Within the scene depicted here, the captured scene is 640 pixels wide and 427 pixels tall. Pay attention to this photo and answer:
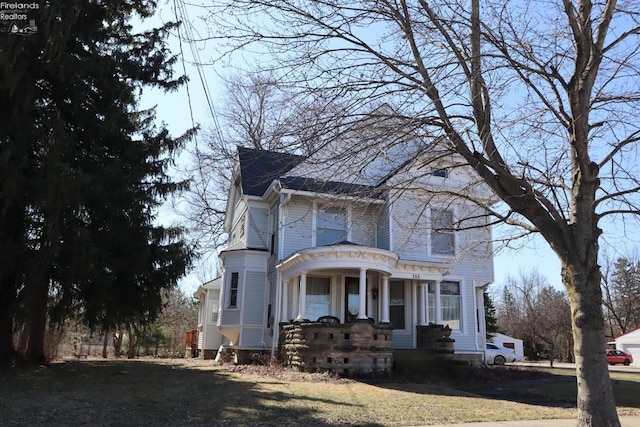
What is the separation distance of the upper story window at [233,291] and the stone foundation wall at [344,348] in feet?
16.1

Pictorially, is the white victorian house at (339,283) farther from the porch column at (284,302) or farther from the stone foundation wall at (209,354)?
the stone foundation wall at (209,354)

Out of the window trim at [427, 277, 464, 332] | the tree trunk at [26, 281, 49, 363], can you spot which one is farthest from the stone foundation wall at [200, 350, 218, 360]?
the window trim at [427, 277, 464, 332]

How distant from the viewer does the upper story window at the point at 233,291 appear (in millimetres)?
18469

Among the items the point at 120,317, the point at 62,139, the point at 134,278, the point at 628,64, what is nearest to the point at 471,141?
the point at 628,64

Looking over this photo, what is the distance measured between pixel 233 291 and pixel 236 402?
33.6 feet

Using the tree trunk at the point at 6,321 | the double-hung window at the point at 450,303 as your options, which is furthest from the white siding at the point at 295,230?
the tree trunk at the point at 6,321

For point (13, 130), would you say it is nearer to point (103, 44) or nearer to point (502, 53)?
point (103, 44)

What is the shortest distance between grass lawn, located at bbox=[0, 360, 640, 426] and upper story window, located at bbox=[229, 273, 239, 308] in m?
5.74

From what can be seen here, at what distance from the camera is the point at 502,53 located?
6.59 m

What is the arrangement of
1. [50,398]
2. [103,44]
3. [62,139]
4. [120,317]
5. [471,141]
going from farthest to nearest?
[103,44], [120,317], [62,139], [50,398], [471,141]

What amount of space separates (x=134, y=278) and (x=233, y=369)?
13.9 feet

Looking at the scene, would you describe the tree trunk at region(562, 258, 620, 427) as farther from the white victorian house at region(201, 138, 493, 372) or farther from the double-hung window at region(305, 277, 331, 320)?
the double-hung window at region(305, 277, 331, 320)

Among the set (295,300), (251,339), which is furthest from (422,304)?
(251,339)

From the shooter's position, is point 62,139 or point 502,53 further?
point 62,139
